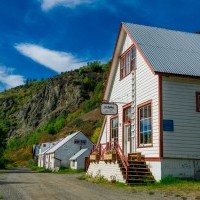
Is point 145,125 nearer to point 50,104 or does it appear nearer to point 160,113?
point 160,113

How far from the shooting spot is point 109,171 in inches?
877

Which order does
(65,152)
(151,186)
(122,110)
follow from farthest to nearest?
(65,152) → (122,110) → (151,186)

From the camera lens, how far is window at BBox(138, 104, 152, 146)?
20844mm

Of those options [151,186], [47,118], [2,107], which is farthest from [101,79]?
[151,186]

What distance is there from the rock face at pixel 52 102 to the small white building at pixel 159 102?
301ft

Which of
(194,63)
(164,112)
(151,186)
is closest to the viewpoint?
(151,186)

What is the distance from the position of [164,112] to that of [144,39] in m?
5.68

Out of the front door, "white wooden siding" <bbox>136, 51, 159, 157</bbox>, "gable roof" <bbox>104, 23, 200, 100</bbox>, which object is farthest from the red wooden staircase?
"gable roof" <bbox>104, 23, 200, 100</bbox>

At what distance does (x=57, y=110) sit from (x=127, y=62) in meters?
99.8

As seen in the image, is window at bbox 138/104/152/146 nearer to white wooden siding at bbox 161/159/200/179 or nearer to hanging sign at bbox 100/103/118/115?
white wooden siding at bbox 161/159/200/179

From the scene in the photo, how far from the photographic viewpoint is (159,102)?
19.7 metres

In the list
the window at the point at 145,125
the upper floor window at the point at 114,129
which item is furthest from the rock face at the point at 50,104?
the window at the point at 145,125

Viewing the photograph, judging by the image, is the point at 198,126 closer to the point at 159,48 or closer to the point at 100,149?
the point at 159,48

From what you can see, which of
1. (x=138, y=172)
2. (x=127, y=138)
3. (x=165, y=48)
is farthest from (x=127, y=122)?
(x=165, y=48)
